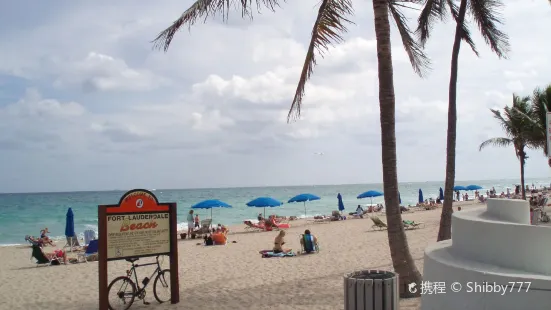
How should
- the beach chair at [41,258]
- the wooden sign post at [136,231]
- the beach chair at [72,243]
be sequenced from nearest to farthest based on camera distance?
the wooden sign post at [136,231]
the beach chair at [41,258]
the beach chair at [72,243]

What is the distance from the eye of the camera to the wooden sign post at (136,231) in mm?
7711

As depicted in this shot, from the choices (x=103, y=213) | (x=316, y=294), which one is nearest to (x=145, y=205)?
(x=103, y=213)

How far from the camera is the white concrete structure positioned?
4.05 meters

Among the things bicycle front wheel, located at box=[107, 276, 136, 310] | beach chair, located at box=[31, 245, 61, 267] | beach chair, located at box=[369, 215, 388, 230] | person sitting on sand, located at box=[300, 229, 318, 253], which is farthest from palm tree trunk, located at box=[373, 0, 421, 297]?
beach chair, located at box=[369, 215, 388, 230]

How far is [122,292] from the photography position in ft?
25.8

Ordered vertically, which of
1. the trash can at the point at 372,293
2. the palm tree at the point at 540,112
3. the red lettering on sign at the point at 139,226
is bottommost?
the trash can at the point at 372,293

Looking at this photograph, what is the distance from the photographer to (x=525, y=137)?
896 inches

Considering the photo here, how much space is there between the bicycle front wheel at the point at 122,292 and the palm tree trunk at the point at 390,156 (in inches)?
164

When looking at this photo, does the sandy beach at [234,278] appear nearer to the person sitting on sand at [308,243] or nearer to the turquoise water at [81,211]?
the person sitting on sand at [308,243]

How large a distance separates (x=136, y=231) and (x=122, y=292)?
98 cm

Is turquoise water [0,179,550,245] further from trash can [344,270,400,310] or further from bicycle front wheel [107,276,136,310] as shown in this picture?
trash can [344,270,400,310]

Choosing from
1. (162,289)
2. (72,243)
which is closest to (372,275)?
(162,289)

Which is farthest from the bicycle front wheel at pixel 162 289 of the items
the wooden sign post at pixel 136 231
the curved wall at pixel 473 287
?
the curved wall at pixel 473 287

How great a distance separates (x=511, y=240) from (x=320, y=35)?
448cm
